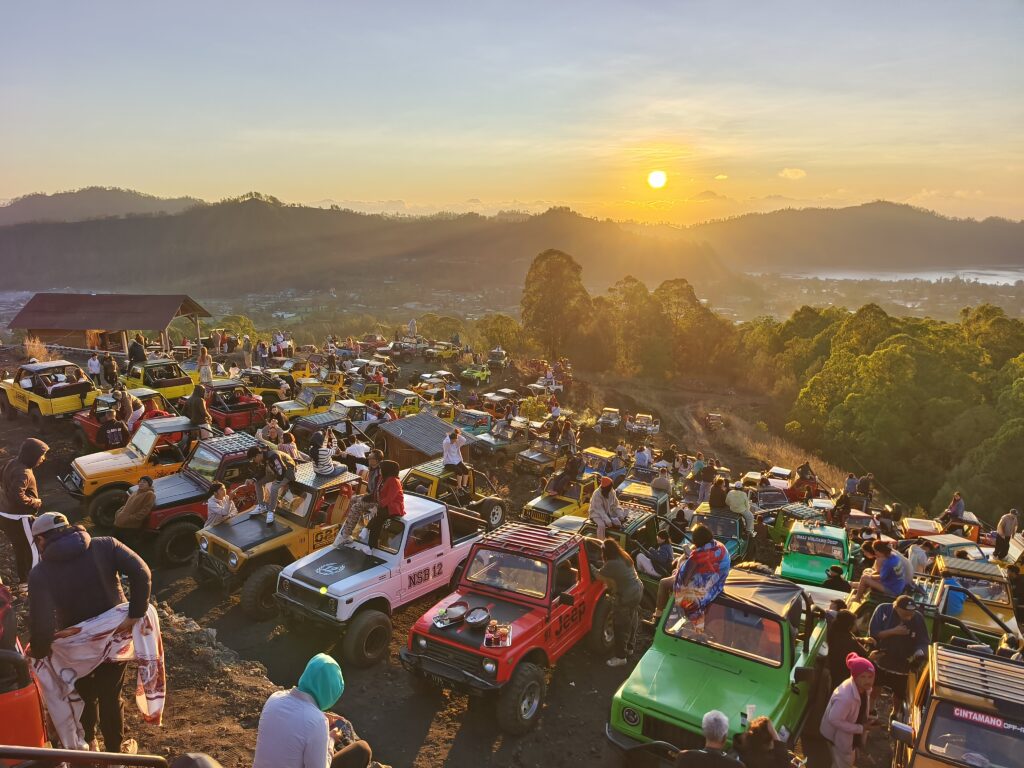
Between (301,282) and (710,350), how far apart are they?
154858 mm

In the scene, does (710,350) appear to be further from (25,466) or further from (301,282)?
(301,282)

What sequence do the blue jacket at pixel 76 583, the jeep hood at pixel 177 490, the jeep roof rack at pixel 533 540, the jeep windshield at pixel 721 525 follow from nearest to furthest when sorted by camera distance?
the blue jacket at pixel 76 583 → the jeep roof rack at pixel 533 540 → the jeep hood at pixel 177 490 → the jeep windshield at pixel 721 525

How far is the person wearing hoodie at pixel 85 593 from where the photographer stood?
450cm

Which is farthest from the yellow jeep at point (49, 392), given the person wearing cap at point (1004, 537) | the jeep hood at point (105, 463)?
the person wearing cap at point (1004, 537)

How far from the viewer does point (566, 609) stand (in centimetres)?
791

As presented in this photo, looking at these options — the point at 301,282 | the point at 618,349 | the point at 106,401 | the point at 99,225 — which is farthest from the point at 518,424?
the point at 99,225

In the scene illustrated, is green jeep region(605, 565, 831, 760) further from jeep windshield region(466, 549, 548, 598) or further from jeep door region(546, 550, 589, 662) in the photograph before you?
jeep windshield region(466, 549, 548, 598)

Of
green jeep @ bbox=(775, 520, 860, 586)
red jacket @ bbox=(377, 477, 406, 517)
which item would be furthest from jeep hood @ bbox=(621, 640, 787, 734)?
green jeep @ bbox=(775, 520, 860, 586)

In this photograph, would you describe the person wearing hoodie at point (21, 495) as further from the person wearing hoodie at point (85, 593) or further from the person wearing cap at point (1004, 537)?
the person wearing cap at point (1004, 537)

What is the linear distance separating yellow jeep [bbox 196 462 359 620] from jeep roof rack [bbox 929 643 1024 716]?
8438mm

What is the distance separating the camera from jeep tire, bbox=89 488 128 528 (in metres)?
11.4

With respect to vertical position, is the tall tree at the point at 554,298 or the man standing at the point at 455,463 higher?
the tall tree at the point at 554,298

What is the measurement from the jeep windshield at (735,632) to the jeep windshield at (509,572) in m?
1.64

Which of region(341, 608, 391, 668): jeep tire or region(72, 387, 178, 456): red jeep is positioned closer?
region(341, 608, 391, 668): jeep tire
